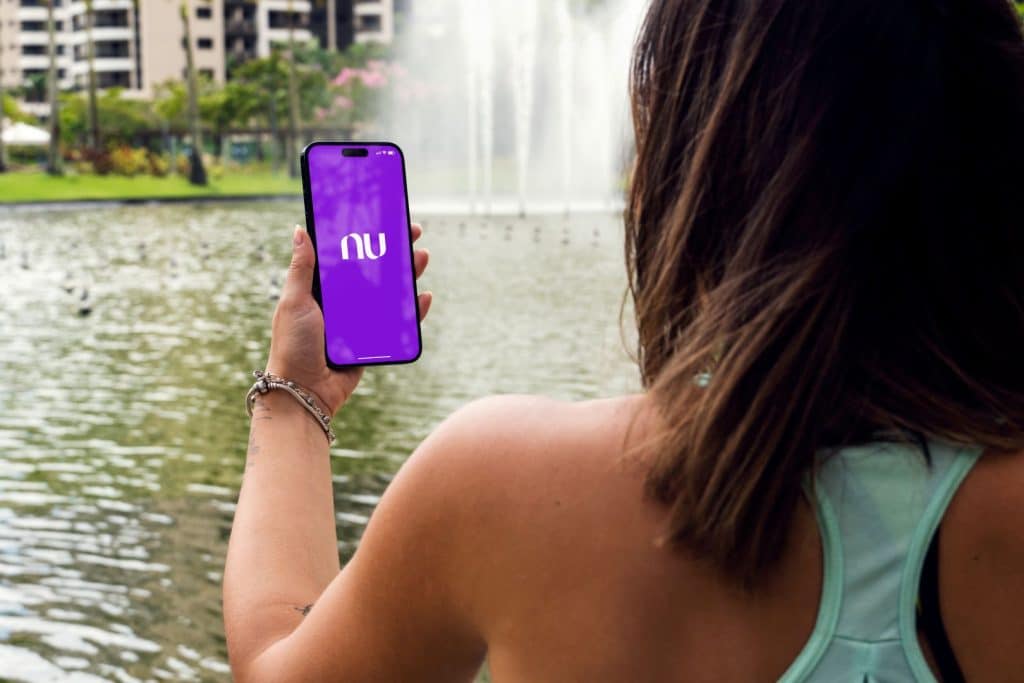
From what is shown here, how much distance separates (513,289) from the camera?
18047 millimetres

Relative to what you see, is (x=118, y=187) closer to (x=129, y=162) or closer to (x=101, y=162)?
(x=101, y=162)

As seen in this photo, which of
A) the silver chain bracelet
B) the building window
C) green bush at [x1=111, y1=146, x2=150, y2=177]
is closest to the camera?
the silver chain bracelet

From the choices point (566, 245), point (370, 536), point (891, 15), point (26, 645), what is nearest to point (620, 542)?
point (370, 536)

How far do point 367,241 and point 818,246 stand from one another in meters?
0.72

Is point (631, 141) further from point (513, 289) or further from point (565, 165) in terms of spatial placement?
point (565, 165)

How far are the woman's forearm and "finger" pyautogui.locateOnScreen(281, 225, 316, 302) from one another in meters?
0.12

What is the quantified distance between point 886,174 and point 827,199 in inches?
2.0

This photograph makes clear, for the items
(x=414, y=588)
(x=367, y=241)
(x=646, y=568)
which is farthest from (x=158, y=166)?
(x=646, y=568)

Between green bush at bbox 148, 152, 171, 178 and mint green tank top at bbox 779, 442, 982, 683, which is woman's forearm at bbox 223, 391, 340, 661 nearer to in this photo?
mint green tank top at bbox 779, 442, 982, 683

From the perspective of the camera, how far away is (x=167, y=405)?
10.6 meters

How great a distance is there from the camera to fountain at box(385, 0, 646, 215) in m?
40.7

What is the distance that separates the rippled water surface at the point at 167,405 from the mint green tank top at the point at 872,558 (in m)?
0.51

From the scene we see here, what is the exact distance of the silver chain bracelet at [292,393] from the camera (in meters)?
1.50

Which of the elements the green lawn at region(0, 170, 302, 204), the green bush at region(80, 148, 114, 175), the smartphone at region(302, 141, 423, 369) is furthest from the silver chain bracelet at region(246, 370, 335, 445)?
the green bush at region(80, 148, 114, 175)
